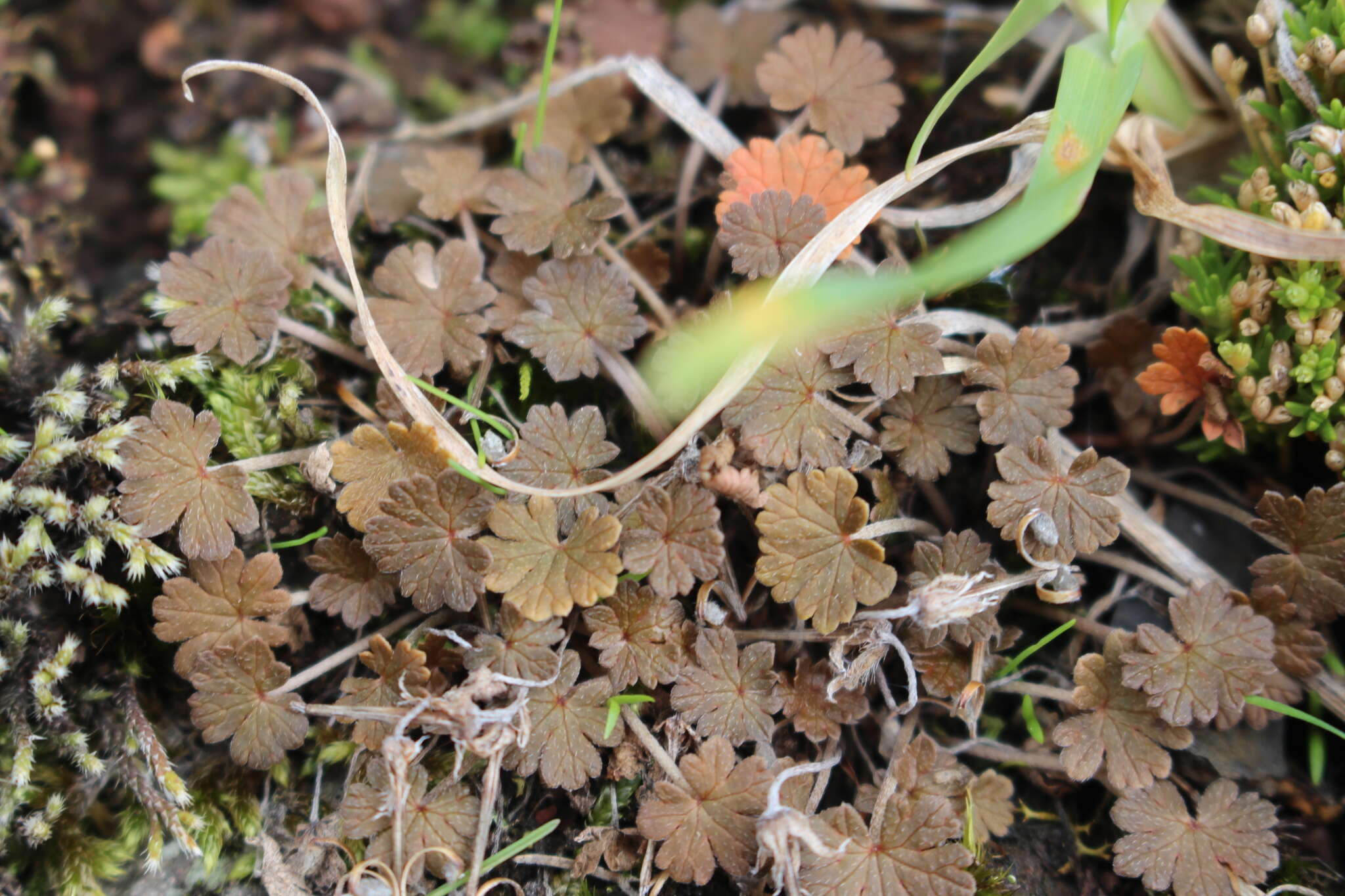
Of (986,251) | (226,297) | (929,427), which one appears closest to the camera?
(986,251)

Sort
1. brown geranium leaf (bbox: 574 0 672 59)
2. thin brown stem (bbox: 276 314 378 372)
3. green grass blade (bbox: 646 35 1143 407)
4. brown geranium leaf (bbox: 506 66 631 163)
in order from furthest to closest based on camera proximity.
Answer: brown geranium leaf (bbox: 574 0 672 59)
brown geranium leaf (bbox: 506 66 631 163)
thin brown stem (bbox: 276 314 378 372)
green grass blade (bbox: 646 35 1143 407)

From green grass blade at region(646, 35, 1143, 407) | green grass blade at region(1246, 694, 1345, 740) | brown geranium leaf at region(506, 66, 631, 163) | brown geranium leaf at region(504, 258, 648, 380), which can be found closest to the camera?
green grass blade at region(646, 35, 1143, 407)

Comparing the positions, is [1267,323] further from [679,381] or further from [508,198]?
[508,198]

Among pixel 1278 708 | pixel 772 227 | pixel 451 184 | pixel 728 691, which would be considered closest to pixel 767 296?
pixel 772 227

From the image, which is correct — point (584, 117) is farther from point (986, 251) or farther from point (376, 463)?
point (986, 251)

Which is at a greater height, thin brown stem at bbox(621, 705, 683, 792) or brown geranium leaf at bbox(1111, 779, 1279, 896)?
brown geranium leaf at bbox(1111, 779, 1279, 896)

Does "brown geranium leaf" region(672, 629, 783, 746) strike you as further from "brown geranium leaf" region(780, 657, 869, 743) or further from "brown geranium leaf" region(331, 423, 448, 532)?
"brown geranium leaf" region(331, 423, 448, 532)

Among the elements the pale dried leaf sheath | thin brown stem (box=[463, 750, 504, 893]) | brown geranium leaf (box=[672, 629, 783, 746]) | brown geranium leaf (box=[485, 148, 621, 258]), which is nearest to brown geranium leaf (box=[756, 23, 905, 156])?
the pale dried leaf sheath
